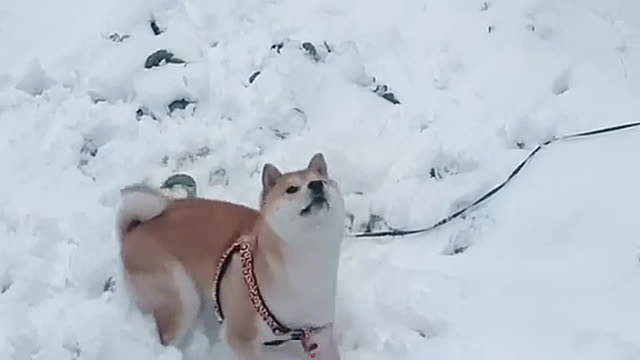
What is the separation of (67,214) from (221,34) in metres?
1.26

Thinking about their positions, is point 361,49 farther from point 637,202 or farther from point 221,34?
point 637,202

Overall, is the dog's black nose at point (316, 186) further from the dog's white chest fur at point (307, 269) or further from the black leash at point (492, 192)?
the black leash at point (492, 192)

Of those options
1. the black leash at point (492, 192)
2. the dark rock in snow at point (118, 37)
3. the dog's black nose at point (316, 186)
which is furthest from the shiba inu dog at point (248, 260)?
the dark rock in snow at point (118, 37)

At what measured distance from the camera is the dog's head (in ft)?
9.32

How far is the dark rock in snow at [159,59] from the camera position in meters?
4.48

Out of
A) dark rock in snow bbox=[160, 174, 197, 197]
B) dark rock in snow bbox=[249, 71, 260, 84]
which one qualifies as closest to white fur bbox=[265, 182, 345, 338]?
dark rock in snow bbox=[160, 174, 197, 197]

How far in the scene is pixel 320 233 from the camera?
2885mm

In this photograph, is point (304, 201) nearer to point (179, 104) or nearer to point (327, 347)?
point (327, 347)

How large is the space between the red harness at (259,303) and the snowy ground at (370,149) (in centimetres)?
15

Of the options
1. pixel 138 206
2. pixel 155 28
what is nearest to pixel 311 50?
pixel 155 28

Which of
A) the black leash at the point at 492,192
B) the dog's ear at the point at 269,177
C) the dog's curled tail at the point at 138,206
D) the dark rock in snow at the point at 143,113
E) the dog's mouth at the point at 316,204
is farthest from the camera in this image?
the dark rock in snow at the point at 143,113

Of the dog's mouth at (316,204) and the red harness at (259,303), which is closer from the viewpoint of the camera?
the dog's mouth at (316,204)

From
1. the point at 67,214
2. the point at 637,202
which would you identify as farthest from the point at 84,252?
the point at 637,202

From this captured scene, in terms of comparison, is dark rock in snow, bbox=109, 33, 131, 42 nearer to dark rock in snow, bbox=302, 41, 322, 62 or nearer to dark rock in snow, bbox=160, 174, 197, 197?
dark rock in snow, bbox=302, 41, 322, 62
